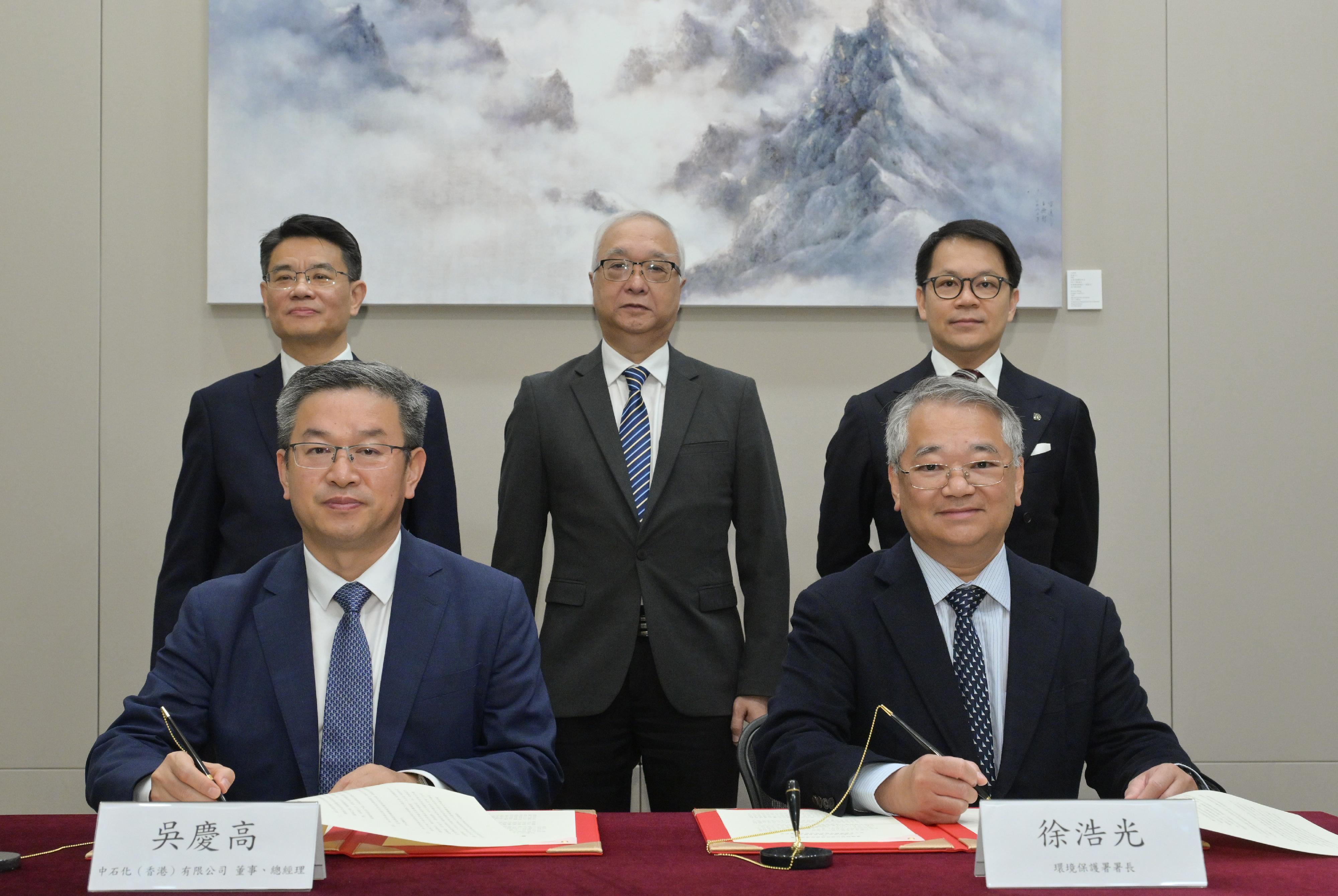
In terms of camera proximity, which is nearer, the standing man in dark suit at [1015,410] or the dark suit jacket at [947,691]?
the dark suit jacket at [947,691]

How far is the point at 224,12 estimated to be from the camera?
3.54 meters

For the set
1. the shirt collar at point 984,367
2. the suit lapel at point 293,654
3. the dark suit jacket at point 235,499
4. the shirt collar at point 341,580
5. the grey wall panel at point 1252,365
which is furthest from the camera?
the grey wall panel at point 1252,365

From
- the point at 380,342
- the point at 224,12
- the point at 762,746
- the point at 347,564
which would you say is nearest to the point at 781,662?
the point at 762,746

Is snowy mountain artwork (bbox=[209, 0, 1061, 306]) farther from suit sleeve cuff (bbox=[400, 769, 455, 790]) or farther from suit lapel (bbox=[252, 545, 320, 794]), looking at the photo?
suit sleeve cuff (bbox=[400, 769, 455, 790])

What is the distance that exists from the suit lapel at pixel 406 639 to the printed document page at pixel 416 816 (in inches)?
9.2

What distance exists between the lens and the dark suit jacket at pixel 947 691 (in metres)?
1.81

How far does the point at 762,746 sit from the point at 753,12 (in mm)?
2516

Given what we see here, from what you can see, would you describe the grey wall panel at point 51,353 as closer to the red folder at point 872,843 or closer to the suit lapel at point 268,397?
the suit lapel at point 268,397

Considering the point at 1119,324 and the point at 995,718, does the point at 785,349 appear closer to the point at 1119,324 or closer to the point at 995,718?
the point at 1119,324

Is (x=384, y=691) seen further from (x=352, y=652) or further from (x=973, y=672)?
(x=973, y=672)

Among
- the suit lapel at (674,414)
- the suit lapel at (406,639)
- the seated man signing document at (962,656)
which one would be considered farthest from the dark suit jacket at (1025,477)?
the suit lapel at (406,639)

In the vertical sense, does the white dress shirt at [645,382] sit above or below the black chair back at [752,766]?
above

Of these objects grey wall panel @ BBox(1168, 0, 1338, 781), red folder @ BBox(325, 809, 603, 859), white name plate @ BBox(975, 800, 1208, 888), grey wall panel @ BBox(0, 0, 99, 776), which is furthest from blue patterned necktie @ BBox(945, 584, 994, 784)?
grey wall panel @ BBox(0, 0, 99, 776)

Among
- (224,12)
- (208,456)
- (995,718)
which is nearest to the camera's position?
(995,718)
